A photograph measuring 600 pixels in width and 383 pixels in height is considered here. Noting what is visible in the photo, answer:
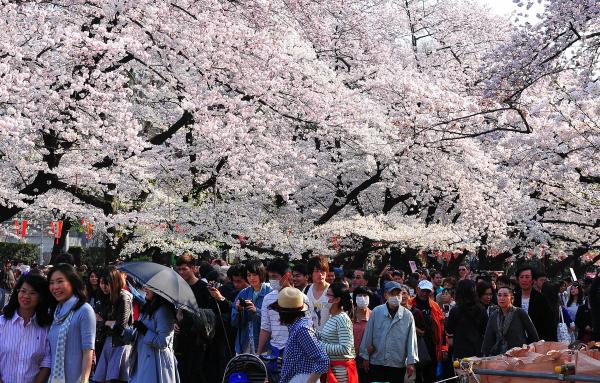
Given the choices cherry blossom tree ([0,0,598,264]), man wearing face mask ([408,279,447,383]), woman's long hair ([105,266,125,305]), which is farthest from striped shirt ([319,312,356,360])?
cherry blossom tree ([0,0,598,264])

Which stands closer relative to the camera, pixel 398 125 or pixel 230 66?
pixel 230 66

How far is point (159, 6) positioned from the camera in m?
15.6

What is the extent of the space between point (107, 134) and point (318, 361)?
33.3 ft

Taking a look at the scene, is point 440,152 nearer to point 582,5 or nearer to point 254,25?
point 254,25

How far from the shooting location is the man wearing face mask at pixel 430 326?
10734mm

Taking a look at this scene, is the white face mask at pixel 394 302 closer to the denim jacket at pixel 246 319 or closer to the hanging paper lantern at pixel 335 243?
the denim jacket at pixel 246 319

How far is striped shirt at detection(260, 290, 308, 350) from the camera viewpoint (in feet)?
27.2

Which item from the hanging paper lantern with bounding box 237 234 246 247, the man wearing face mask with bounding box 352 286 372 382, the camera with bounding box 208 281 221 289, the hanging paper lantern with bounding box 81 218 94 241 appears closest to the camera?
the camera with bounding box 208 281 221 289

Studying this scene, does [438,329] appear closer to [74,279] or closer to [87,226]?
[74,279]

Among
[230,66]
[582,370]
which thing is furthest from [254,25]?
[582,370]

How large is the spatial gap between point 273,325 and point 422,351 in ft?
8.81

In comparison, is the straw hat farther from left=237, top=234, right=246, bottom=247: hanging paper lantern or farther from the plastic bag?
left=237, top=234, right=246, bottom=247: hanging paper lantern

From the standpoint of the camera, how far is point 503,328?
842 cm

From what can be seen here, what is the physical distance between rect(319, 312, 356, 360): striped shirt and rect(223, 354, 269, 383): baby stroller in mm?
598
